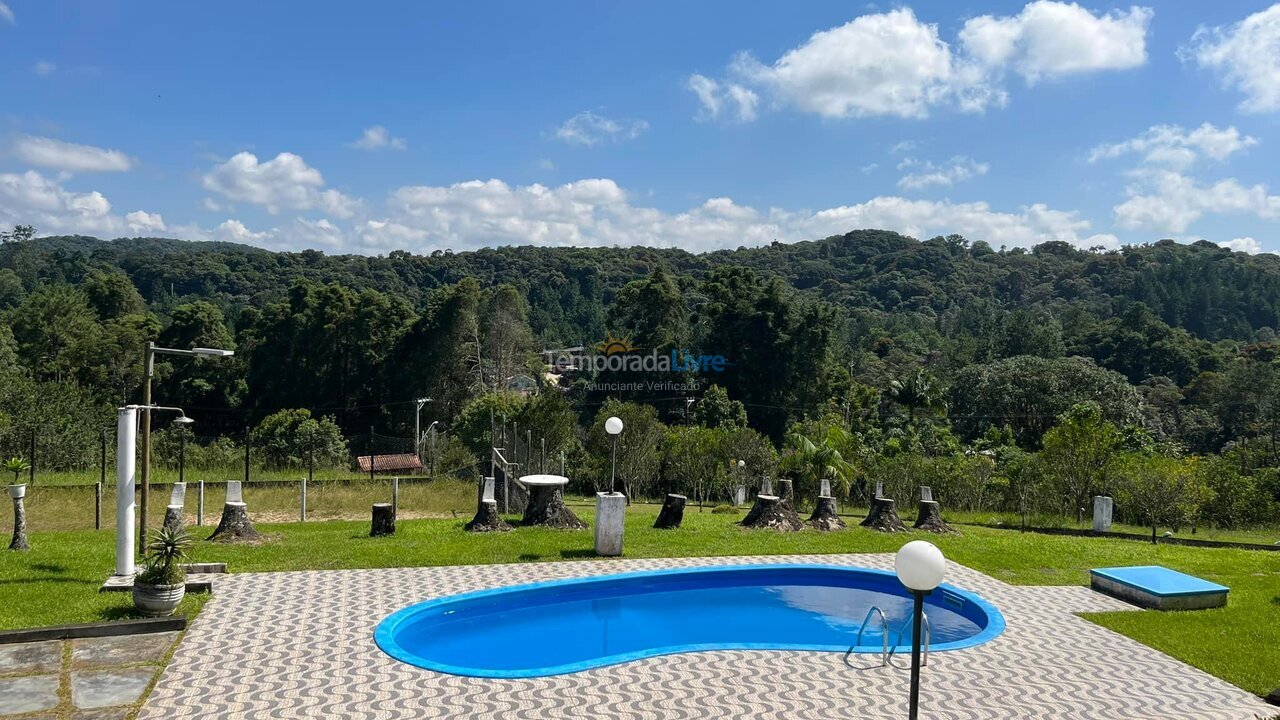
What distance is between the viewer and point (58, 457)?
23.8m

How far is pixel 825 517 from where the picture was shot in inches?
587

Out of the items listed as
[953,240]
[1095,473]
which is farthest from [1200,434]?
[953,240]

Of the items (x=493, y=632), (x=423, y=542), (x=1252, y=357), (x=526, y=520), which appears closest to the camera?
(x=493, y=632)

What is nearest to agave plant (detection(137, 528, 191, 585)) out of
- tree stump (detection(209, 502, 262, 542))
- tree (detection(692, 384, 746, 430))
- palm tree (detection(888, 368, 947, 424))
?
tree stump (detection(209, 502, 262, 542))

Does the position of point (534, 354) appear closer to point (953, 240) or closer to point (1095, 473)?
point (1095, 473)

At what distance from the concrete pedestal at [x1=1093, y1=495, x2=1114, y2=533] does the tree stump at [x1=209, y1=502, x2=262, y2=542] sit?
48.0 ft

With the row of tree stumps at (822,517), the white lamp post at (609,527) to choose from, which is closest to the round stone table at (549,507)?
the white lamp post at (609,527)

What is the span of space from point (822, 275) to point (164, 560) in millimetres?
87406

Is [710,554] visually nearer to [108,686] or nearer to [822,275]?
[108,686]

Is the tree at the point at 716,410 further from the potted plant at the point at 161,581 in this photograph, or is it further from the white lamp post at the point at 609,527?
the potted plant at the point at 161,581

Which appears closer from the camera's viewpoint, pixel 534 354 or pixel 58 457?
pixel 58 457

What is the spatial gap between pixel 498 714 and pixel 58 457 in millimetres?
23625

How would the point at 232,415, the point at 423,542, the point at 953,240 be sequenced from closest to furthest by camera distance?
the point at 423,542 → the point at 232,415 → the point at 953,240

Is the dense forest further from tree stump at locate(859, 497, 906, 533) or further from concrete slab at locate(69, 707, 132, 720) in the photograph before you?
concrete slab at locate(69, 707, 132, 720)
